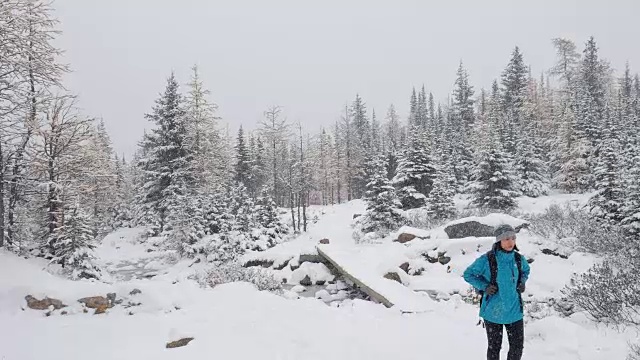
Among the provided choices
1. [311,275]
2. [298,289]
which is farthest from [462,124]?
[298,289]

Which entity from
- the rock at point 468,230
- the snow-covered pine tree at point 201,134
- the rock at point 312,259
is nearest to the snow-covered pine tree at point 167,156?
the snow-covered pine tree at point 201,134

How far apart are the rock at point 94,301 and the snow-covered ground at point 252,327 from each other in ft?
0.46

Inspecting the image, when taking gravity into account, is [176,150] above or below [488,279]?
above

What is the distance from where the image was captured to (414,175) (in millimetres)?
26484

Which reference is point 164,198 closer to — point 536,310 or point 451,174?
point 451,174

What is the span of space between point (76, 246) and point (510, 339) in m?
11.6

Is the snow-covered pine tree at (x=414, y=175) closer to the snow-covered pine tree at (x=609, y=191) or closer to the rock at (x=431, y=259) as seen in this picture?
the snow-covered pine tree at (x=609, y=191)

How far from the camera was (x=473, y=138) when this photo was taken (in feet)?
135

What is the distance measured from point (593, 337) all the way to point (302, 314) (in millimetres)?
4741

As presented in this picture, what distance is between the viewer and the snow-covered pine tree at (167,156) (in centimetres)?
2700

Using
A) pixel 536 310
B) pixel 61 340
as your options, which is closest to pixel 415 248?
pixel 536 310

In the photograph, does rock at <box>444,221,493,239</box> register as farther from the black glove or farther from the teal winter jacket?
the black glove

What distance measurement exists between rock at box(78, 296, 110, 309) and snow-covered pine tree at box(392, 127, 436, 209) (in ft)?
65.5

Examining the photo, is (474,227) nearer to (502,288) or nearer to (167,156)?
(502,288)
